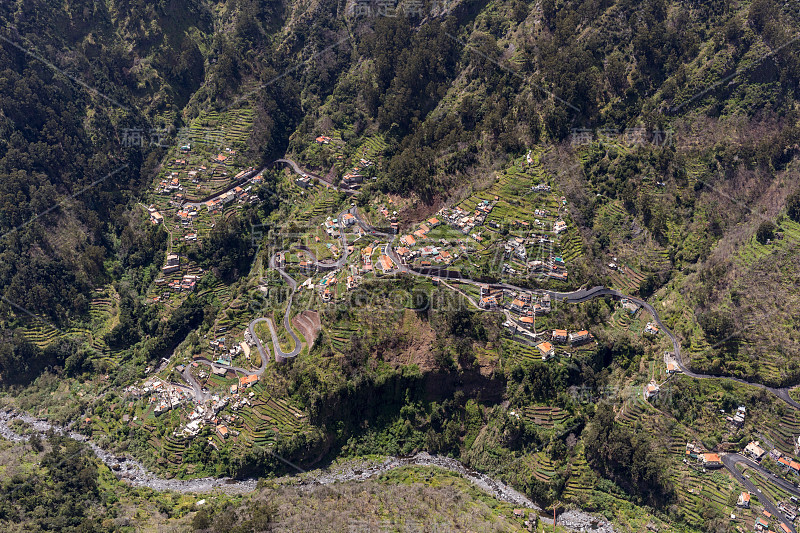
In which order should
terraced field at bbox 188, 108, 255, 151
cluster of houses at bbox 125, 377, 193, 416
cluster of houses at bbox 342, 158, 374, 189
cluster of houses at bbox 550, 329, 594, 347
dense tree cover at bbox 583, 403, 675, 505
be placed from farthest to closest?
1. terraced field at bbox 188, 108, 255, 151
2. cluster of houses at bbox 342, 158, 374, 189
3. cluster of houses at bbox 125, 377, 193, 416
4. cluster of houses at bbox 550, 329, 594, 347
5. dense tree cover at bbox 583, 403, 675, 505

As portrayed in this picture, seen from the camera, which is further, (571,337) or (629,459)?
(571,337)

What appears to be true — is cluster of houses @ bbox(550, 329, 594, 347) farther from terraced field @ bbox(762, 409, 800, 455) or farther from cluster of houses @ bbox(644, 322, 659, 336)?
terraced field @ bbox(762, 409, 800, 455)

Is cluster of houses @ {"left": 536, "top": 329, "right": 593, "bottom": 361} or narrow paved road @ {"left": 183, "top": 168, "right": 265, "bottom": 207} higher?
narrow paved road @ {"left": 183, "top": 168, "right": 265, "bottom": 207}

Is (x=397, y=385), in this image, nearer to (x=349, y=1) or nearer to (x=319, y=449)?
(x=319, y=449)

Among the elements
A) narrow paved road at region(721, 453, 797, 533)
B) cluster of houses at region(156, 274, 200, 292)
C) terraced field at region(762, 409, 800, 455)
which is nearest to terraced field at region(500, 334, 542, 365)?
narrow paved road at region(721, 453, 797, 533)

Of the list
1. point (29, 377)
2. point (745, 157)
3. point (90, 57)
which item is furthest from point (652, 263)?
point (90, 57)

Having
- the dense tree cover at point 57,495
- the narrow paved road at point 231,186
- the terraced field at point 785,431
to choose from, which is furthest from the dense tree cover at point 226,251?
the terraced field at point 785,431

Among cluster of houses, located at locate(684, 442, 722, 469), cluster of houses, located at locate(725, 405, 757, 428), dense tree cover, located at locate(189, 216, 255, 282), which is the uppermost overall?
dense tree cover, located at locate(189, 216, 255, 282)

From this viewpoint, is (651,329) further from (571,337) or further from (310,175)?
(310,175)

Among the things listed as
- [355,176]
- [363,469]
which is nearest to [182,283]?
[355,176]

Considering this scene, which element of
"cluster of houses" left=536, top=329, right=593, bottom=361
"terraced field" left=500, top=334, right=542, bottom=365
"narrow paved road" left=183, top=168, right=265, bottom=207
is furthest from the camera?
"narrow paved road" left=183, top=168, right=265, bottom=207

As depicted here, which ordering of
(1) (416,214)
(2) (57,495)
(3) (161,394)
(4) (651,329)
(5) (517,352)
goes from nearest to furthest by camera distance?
1. (2) (57,495)
2. (5) (517,352)
3. (4) (651,329)
4. (3) (161,394)
5. (1) (416,214)
